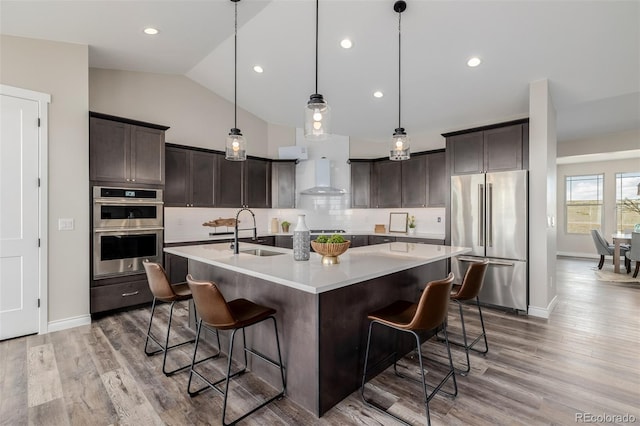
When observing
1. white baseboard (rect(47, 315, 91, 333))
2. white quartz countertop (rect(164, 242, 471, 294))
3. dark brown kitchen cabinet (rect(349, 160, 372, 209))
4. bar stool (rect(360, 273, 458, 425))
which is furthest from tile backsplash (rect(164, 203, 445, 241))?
bar stool (rect(360, 273, 458, 425))

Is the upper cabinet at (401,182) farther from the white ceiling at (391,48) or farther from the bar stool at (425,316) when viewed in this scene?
the bar stool at (425,316)

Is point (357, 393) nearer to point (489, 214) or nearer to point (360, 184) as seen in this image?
point (489, 214)

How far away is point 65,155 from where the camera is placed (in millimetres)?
3572

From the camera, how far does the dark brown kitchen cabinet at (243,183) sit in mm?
5473

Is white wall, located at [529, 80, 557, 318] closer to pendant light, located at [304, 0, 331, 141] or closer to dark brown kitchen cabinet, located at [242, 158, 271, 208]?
pendant light, located at [304, 0, 331, 141]

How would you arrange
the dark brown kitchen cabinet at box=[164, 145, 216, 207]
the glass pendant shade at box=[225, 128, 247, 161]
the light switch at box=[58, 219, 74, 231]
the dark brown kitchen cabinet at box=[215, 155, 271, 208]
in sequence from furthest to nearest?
the dark brown kitchen cabinet at box=[215, 155, 271, 208], the dark brown kitchen cabinet at box=[164, 145, 216, 207], the light switch at box=[58, 219, 74, 231], the glass pendant shade at box=[225, 128, 247, 161]

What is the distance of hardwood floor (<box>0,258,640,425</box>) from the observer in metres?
2.02

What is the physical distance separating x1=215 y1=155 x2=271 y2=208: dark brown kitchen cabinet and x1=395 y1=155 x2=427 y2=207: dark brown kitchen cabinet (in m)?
2.61

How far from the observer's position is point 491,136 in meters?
4.28

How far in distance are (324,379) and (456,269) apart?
3232 millimetres

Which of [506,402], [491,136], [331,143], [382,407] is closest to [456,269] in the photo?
[491,136]

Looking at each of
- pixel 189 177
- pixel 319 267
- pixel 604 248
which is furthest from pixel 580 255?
pixel 189 177

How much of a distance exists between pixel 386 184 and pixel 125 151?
14.2ft

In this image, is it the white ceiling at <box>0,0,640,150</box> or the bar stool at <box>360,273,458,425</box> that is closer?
the bar stool at <box>360,273,458,425</box>
